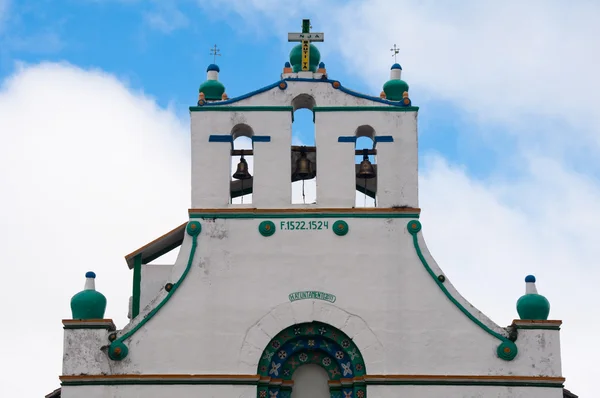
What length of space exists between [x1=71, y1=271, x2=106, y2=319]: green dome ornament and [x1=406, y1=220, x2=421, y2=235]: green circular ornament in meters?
5.79

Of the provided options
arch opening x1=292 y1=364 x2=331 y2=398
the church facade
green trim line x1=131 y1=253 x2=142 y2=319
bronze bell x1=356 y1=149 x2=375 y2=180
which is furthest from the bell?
arch opening x1=292 y1=364 x2=331 y2=398

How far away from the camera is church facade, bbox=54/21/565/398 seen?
26.6 meters

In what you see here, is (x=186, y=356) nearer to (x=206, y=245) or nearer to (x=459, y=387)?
(x=206, y=245)

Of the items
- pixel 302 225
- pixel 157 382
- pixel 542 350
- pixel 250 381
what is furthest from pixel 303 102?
pixel 542 350

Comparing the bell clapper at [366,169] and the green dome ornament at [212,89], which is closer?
the bell clapper at [366,169]

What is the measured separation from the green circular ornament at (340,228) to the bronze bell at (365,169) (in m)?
1.36

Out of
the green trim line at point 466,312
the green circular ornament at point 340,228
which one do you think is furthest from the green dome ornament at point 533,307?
the green circular ornament at point 340,228

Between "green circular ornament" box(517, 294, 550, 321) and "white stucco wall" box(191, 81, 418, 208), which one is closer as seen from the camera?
"green circular ornament" box(517, 294, 550, 321)

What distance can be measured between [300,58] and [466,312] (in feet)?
20.3

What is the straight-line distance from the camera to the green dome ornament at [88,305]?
27.0 m

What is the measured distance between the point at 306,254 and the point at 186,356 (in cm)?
292

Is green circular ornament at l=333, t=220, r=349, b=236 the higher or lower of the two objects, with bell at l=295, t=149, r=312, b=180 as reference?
lower

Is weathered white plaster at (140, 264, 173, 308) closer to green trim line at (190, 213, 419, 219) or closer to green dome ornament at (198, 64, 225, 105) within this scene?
green trim line at (190, 213, 419, 219)

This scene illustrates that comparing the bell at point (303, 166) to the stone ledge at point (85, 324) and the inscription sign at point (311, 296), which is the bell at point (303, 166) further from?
the stone ledge at point (85, 324)
